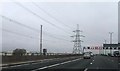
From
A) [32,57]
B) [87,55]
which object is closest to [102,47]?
[87,55]

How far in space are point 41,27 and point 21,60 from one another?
20.5m

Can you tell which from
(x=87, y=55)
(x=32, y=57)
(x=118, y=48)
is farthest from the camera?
(x=118, y=48)

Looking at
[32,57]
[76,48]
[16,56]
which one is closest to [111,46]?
[76,48]

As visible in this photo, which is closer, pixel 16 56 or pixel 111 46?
pixel 16 56

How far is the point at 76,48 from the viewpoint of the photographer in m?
101

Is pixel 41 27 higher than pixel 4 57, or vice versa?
pixel 41 27

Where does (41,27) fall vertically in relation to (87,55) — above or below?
above

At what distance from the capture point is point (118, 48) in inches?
5463

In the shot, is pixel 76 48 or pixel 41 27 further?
pixel 76 48

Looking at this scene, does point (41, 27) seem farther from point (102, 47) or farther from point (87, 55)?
point (102, 47)

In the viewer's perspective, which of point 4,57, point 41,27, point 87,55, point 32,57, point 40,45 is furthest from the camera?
point 87,55

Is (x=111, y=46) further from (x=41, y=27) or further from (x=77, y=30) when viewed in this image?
(x=41, y=27)

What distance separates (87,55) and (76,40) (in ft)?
73.2

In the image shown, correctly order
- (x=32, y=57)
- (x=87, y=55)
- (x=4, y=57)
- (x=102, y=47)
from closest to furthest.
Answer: (x=4, y=57) → (x=32, y=57) → (x=87, y=55) → (x=102, y=47)
